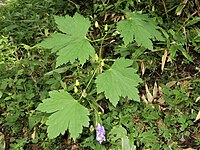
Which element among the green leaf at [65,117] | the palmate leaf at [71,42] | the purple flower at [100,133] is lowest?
the purple flower at [100,133]

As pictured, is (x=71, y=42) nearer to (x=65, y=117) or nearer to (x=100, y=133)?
(x=65, y=117)

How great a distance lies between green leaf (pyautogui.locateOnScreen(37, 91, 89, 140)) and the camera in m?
1.61

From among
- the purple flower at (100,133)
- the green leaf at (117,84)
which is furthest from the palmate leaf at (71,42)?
the purple flower at (100,133)

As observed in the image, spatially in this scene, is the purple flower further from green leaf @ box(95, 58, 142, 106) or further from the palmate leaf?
the palmate leaf

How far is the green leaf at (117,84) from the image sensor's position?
5.53 ft

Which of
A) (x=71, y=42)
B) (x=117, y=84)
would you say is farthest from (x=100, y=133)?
(x=71, y=42)

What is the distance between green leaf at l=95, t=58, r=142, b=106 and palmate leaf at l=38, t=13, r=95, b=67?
139mm

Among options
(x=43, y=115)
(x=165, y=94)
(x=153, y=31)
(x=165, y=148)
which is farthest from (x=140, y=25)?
(x=43, y=115)

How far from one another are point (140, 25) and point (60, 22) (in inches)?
17.4

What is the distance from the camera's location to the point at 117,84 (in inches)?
67.1

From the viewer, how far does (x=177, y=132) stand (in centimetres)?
216

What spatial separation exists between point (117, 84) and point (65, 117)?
31 cm

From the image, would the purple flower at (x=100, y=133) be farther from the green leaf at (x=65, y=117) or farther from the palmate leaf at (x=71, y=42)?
the palmate leaf at (x=71, y=42)

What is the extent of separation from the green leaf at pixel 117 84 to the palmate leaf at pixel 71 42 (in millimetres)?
139
